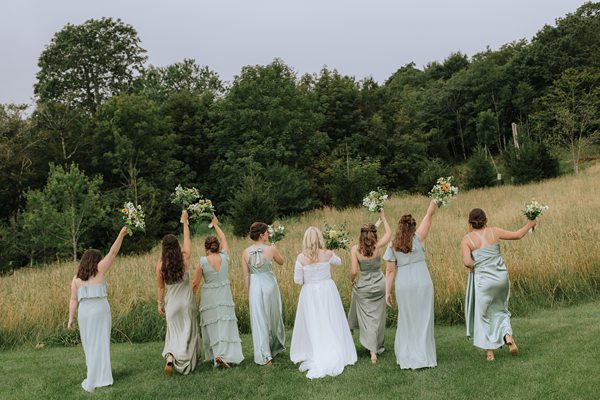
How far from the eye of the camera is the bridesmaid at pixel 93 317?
7551 millimetres

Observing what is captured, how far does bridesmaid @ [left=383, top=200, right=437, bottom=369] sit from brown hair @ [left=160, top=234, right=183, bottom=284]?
2.90m

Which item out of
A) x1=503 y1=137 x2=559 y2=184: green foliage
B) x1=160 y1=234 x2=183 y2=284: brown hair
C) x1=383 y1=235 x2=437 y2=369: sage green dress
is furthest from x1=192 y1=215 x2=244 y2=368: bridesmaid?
x1=503 y1=137 x2=559 y2=184: green foliage

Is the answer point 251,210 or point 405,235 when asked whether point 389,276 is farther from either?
point 251,210

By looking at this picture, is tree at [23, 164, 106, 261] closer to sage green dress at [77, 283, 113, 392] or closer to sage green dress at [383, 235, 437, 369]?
sage green dress at [77, 283, 113, 392]

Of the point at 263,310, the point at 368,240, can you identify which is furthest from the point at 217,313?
the point at 368,240

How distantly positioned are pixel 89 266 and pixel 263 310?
2.54 meters

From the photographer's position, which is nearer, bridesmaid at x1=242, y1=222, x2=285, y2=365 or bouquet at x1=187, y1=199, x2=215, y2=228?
bridesmaid at x1=242, y1=222, x2=285, y2=365

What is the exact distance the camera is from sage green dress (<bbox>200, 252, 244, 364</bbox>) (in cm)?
820

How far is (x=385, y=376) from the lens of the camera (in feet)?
23.3

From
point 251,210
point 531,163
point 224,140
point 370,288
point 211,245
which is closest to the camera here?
point 370,288

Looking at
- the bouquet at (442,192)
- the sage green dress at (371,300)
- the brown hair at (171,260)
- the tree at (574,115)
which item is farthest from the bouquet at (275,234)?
the tree at (574,115)

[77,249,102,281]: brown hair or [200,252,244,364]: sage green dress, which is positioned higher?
[77,249,102,281]: brown hair

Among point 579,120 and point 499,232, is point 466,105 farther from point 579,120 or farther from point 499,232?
point 499,232

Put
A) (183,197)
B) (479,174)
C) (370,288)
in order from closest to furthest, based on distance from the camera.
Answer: (370,288)
(183,197)
(479,174)
